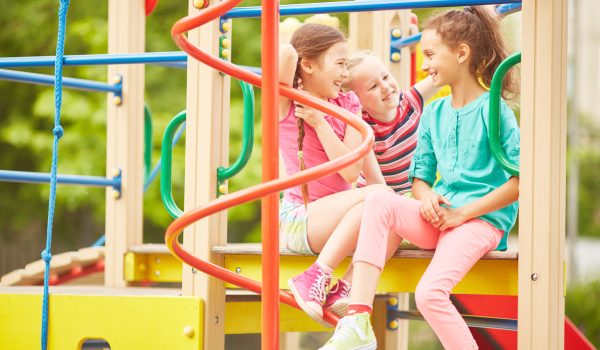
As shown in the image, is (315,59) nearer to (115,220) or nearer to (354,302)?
(354,302)

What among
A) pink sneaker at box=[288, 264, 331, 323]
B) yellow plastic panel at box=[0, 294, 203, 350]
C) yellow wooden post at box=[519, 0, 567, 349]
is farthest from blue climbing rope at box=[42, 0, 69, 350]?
yellow wooden post at box=[519, 0, 567, 349]

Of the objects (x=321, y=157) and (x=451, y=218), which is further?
(x=321, y=157)

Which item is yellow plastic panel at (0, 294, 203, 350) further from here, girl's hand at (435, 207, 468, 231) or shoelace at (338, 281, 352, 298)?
girl's hand at (435, 207, 468, 231)

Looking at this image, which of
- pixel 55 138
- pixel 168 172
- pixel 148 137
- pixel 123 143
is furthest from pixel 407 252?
pixel 148 137

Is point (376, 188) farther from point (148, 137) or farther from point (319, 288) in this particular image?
point (148, 137)

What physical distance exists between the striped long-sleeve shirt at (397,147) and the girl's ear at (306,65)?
1.44ft

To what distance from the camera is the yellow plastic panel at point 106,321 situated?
308 centimetres

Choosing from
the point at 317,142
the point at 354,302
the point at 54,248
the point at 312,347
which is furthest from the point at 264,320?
the point at 54,248

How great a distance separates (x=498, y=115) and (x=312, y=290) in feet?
2.58

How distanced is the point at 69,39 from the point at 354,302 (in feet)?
31.0

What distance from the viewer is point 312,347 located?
11086 mm

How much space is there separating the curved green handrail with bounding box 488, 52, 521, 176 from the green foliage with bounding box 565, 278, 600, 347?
8257 mm

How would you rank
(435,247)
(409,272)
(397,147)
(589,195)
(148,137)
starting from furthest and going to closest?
(589,195) → (148,137) → (397,147) → (409,272) → (435,247)

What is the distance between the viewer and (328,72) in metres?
3.05
